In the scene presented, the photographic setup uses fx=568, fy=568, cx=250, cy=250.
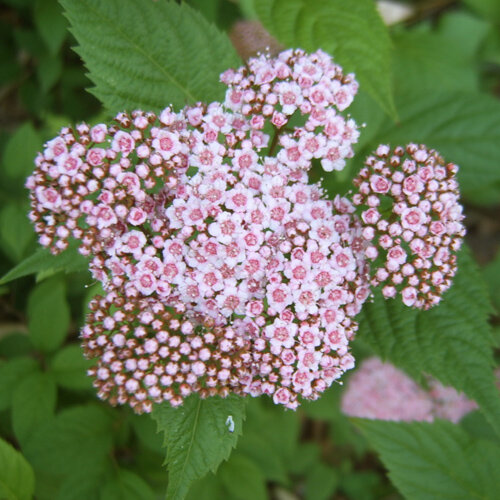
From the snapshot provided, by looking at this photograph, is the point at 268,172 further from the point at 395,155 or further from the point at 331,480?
the point at 331,480

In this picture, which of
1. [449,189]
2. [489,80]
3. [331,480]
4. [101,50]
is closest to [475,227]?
[489,80]

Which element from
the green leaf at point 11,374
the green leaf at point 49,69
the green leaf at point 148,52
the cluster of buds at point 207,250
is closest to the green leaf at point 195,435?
the cluster of buds at point 207,250

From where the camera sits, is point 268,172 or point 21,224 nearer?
point 268,172

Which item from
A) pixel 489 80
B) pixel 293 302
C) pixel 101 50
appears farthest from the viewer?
pixel 489 80

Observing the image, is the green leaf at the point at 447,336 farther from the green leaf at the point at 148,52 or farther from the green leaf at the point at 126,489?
the green leaf at the point at 126,489

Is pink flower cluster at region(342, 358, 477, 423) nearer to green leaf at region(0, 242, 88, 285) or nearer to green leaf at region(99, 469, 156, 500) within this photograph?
green leaf at region(99, 469, 156, 500)

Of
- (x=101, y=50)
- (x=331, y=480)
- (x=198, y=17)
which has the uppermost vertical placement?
(x=198, y=17)

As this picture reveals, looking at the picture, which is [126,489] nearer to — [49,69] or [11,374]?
[11,374]
